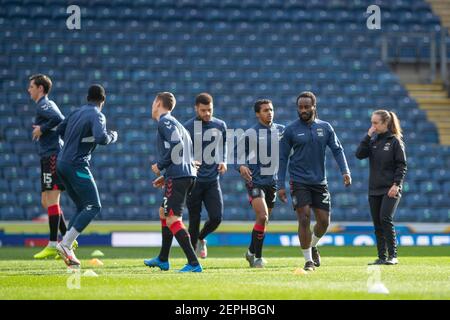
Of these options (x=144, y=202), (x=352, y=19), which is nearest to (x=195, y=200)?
(x=144, y=202)

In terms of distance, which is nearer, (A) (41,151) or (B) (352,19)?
(A) (41,151)

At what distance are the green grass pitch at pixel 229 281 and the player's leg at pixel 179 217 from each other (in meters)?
0.24

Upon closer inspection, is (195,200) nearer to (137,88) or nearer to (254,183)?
(254,183)

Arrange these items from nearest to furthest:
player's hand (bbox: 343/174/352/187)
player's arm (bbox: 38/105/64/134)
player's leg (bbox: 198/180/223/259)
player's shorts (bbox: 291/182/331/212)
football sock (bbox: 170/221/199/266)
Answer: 1. football sock (bbox: 170/221/199/266)
2. player's shorts (bbox: 291/182/331/212)
3. player's hand (bbox: 343/174/352/187)
4. player's arm (bbox: 38/105/64/134)
5. player's leg (bbox: 198/180/223/259)

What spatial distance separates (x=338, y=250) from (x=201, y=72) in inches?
360

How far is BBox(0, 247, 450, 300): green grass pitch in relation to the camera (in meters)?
8.73

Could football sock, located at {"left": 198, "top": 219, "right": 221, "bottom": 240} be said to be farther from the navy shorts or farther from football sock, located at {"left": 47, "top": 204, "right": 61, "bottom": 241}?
the navy shorts

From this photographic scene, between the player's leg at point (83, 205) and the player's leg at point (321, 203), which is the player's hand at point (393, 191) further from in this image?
the player's leg at point (83, 205)

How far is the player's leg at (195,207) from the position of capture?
14289 mm

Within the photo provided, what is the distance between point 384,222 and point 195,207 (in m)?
2.78

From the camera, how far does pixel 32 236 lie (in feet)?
66.9

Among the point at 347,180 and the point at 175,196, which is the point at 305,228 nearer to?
the point at 347,180

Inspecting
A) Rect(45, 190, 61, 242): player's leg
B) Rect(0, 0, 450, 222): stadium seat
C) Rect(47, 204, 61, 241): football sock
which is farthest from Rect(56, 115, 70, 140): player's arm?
Rect(0, 0, 450, 222): stadium seat

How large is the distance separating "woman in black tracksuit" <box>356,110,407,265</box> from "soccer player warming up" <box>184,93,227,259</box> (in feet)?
6.50
